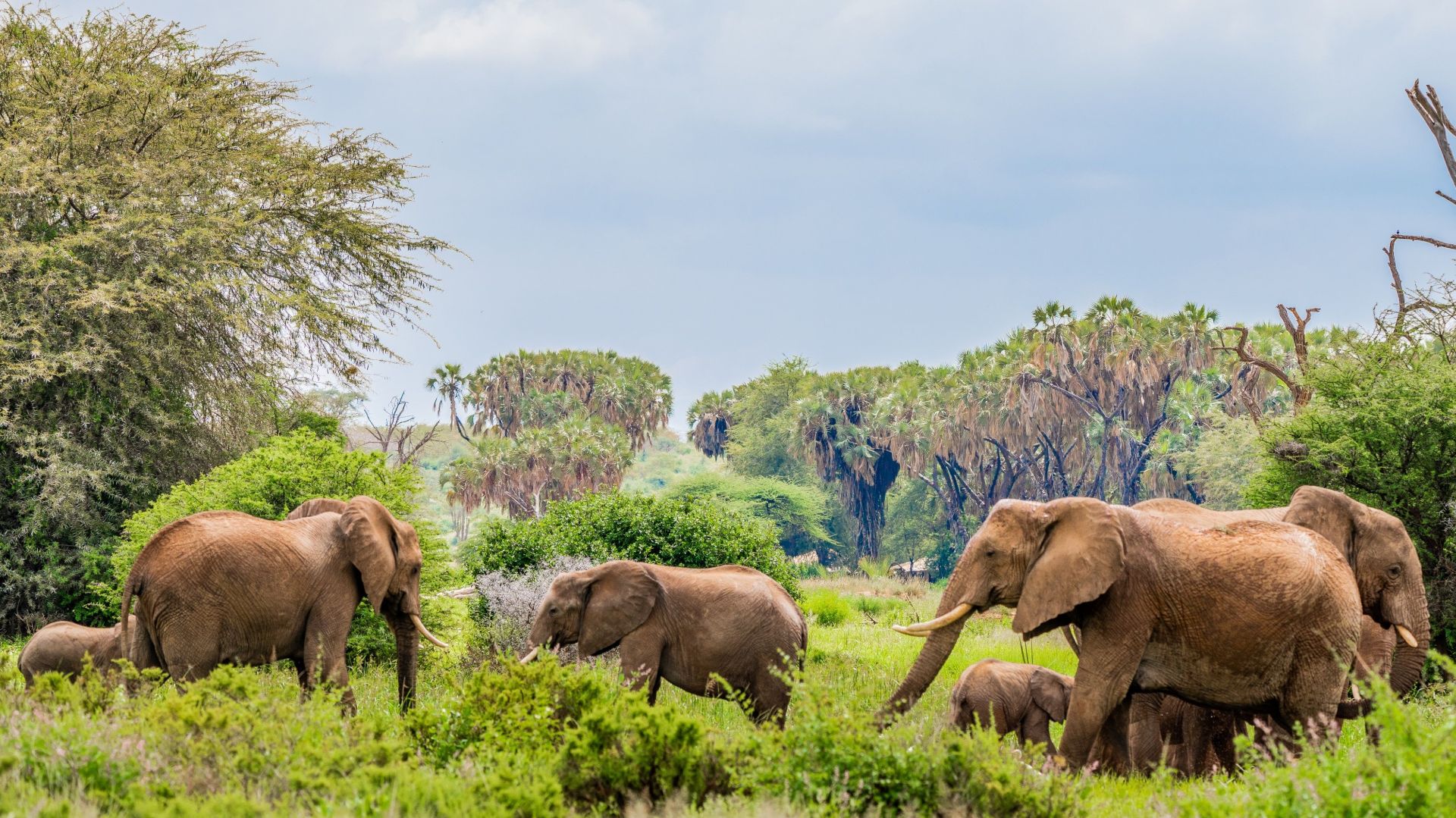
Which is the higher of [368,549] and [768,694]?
[368,549]

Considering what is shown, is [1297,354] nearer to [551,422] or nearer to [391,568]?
[391,568]

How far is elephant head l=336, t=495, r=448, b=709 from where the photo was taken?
9375 mm

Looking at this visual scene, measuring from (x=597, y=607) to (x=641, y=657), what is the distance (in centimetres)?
51

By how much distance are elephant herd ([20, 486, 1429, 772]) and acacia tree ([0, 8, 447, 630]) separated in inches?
519

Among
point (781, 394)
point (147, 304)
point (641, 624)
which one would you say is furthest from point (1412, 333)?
point (781, 394)

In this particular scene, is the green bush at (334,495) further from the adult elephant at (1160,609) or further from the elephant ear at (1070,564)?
the elephant ear at (1070,564)

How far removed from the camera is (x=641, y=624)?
369 inches

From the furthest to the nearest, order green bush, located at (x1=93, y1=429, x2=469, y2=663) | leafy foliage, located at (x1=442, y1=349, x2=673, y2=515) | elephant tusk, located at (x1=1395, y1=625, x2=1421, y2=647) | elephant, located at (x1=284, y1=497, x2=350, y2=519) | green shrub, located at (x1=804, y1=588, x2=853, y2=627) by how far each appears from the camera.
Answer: leafy foliage, located at (x1=442, y1=349, x2=673, y2=515) → green shrub, located at (x1=804, y1=588, x2=853, y2=627) → green bush, located at (x1=93, y1=429, x2=469, y2=663) → elephant, located at (x1=284, y1=497, x2=350, y2=519) → elephant tusk, located at (x1=1395, y1=625, x2=1421, y2=647)

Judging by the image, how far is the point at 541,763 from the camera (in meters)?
6.23

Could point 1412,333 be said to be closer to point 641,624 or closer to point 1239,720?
point 1239,720

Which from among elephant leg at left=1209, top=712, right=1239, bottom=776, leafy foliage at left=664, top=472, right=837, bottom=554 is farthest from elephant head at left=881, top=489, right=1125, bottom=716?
leafy foliage at left=664, top=472, right=837, bottom=554

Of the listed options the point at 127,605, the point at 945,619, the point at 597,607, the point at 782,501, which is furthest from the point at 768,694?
the point at 782,501

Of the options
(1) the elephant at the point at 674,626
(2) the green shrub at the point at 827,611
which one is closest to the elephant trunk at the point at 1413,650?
(1) the elephant at the point at 674,626

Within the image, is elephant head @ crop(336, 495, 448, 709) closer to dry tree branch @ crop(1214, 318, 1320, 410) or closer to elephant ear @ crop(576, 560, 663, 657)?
elephant ear @ crop(576, 560, 663, 657)
